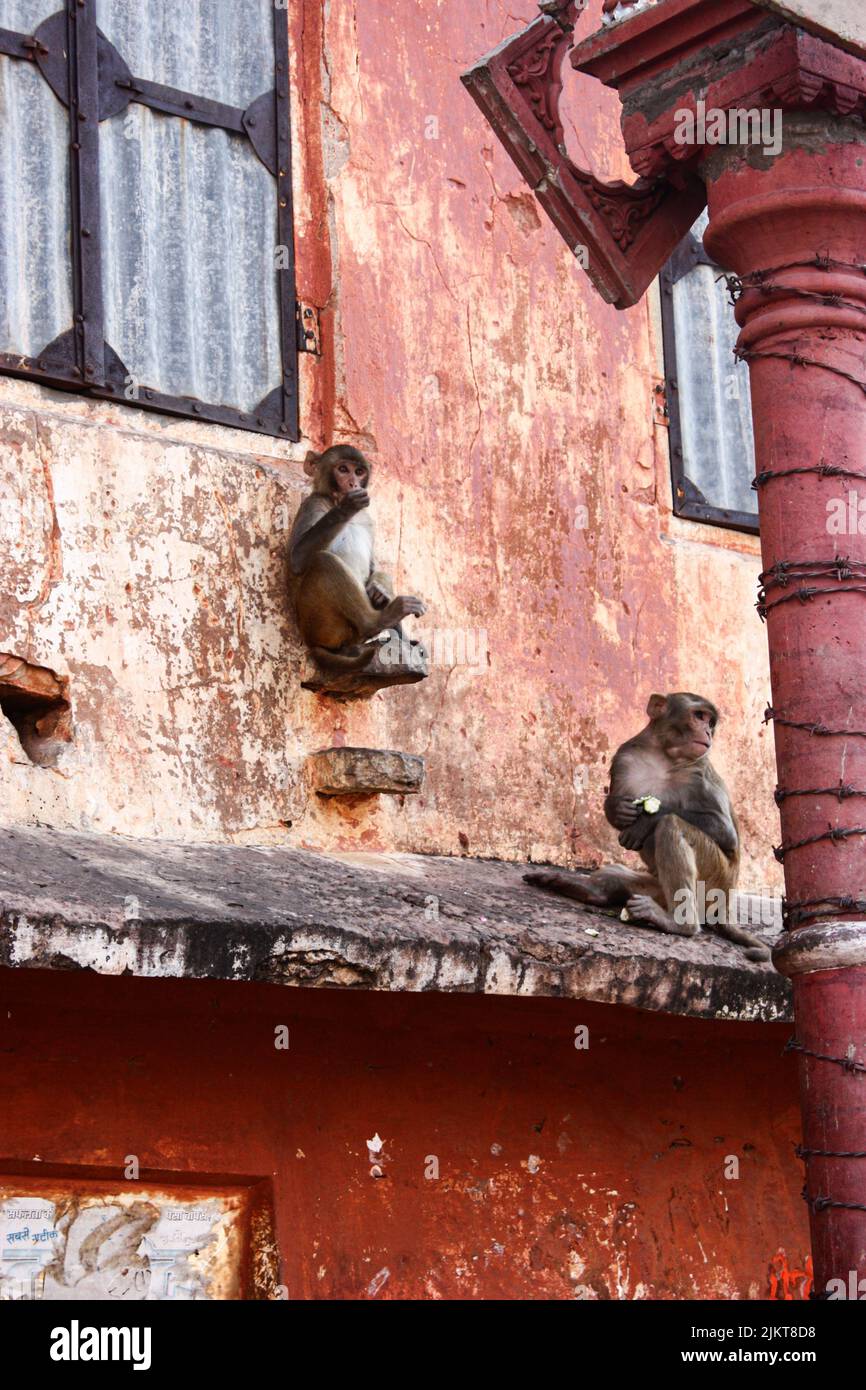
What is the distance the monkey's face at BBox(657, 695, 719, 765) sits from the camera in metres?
8.05

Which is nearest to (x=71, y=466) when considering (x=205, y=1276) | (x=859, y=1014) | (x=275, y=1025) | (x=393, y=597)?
(x=393, y=597)

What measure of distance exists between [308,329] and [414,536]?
797mm

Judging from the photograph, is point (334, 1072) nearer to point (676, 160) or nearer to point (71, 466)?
point (71, 466)

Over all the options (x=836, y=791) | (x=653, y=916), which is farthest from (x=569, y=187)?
(x=653, y=916)

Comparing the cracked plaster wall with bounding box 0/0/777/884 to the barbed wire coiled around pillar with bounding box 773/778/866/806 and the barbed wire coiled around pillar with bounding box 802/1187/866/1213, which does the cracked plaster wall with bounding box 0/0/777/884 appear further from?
the barbed wire coiled around pillar with bounding box 802/1187/866/1213

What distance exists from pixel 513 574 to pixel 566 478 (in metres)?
0.49

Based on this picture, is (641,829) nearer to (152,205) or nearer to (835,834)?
(835,834)

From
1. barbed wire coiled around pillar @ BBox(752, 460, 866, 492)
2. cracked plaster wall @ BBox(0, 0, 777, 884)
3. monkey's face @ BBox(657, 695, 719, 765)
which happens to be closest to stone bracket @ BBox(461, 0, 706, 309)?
barbed wire coiled around pillar @ BBox(752, 460, 866, 492)

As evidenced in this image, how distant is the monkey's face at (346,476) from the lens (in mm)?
7609

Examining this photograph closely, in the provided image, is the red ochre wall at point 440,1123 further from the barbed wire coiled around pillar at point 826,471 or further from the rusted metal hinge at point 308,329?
the rusted metal hinge at point 308,329

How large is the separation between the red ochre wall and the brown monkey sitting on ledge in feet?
1.41

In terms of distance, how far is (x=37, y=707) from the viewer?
6.94 m

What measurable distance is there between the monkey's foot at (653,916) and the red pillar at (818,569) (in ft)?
5.41

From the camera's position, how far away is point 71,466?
7.10m
